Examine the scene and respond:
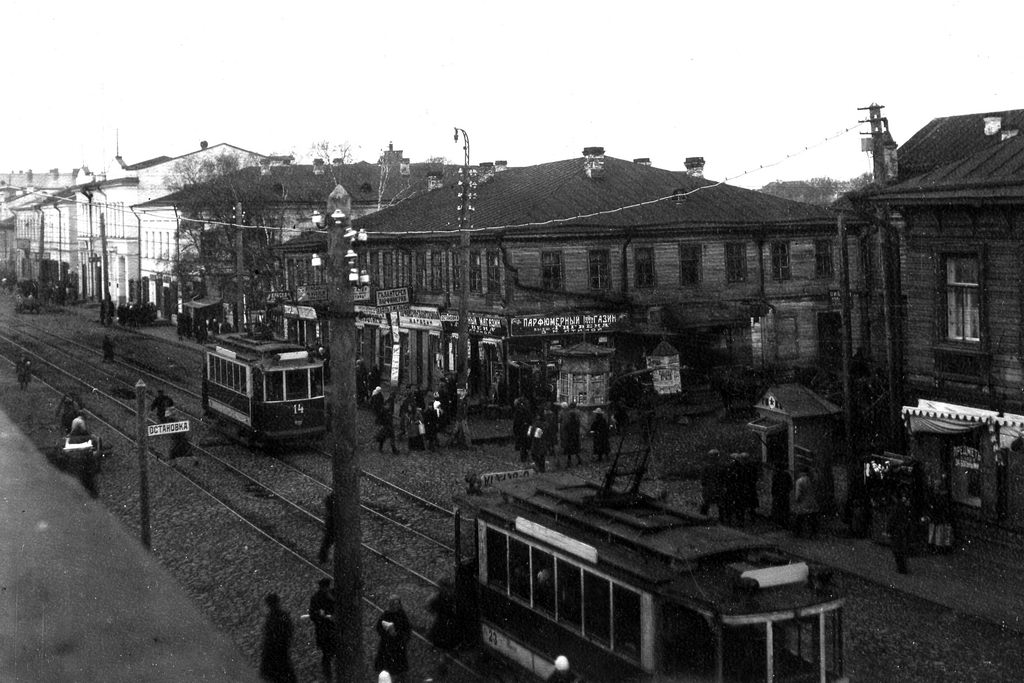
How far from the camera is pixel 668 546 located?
9.62 meters

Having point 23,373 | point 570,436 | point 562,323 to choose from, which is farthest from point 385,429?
point 23,373

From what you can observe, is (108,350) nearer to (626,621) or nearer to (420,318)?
(420,318)

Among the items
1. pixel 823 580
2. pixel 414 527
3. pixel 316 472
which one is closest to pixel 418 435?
pixel 316 472

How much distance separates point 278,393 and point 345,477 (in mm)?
15052

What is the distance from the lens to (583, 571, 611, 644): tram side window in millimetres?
9953

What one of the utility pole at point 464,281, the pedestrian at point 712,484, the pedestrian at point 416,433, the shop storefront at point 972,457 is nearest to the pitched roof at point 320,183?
the utility pole at point 464,281

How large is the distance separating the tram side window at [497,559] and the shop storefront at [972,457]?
9117 mm

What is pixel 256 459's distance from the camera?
2566 cm

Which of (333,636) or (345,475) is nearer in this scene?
(345,475)

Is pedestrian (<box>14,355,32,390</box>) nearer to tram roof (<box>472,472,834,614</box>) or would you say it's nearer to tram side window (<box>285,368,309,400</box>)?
tram side window (<box>285,368,309,400</box>)

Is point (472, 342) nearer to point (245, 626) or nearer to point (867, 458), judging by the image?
point (867, 458)

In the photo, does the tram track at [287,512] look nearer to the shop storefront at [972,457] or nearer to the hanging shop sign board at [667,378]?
the shop storefront at [972,457]

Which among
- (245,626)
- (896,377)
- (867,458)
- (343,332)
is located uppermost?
(343,332)

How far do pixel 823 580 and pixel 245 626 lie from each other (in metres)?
8.13
